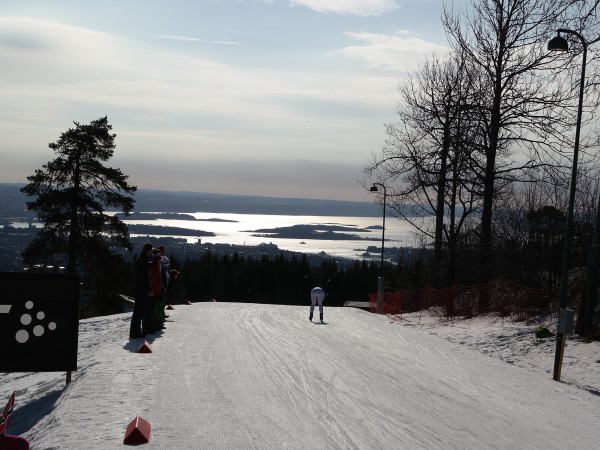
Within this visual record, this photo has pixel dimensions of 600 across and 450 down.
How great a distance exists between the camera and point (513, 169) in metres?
29.1

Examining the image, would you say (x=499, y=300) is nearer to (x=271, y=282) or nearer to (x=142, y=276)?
(x=142, y=276)

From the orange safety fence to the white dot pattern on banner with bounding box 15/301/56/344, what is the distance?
1575 centimetres

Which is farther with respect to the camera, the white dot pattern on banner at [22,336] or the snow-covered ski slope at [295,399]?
the white dot pattern on banner at [22,336]

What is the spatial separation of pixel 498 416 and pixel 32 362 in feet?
21.5

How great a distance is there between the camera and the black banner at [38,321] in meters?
9.55

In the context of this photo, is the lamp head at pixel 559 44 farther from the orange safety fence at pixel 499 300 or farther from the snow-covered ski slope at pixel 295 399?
the orange safety fence at pixel 499 300

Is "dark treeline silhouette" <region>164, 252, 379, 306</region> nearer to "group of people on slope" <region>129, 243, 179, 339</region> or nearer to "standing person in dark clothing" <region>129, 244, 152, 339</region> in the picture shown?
"group of people on slope" <region>129, 243, 179, 339</region>

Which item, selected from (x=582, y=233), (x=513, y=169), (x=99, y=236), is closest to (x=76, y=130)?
(x=99, y=236)

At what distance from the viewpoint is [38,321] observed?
9781mm

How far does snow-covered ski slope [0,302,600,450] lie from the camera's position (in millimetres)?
7926

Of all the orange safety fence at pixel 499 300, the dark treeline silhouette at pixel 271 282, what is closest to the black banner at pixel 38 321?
the orange safety fence at pixel 499 300

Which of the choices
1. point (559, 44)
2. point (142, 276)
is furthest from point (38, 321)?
point (559, 44)

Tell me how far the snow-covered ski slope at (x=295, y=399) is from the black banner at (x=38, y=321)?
0.56 meters

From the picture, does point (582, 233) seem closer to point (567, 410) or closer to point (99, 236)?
point (567, 410)
